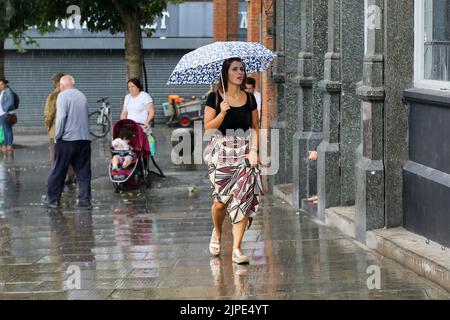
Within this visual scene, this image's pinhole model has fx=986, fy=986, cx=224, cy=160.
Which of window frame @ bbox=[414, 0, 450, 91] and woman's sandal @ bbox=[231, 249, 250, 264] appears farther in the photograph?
window frame @ bbox=[414, 0, 450, 91]

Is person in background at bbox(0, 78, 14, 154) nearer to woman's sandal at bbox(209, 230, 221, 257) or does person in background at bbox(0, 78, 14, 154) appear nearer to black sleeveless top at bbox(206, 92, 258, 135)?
woman's sandal at bbox(209, 230, 221, 257)

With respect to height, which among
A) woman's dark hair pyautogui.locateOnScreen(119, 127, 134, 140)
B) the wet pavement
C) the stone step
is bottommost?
the wet pavement

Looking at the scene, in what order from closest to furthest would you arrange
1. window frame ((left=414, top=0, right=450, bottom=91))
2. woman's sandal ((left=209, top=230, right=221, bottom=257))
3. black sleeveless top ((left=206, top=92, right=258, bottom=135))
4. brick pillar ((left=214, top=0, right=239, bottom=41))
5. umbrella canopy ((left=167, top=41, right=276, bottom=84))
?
black sleeveless top ((left=206, top=92, right=258, bottom=135))
umbrella canopy ((left=167, top=41, right=276, bottom=84))
window frame ((left=414, top=0, right=450, bottom=91))
woman's sandal ((left=209, top=230, right=221, bottom=257))
brick pillar ((left=214, top=0, right=239, bottom=41))

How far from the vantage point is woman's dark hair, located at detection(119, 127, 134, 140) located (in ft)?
53.2

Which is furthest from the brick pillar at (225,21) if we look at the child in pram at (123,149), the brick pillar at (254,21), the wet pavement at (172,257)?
the wet pavement at (172,257)

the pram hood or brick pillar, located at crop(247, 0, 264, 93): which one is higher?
brick pillar, located at crop(247, 0, 264, 93)

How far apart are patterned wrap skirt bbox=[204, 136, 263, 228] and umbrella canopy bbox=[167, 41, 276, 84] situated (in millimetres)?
771

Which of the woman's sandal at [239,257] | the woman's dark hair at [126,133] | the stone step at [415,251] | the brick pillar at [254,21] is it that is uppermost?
the brick pillar at [254,21]

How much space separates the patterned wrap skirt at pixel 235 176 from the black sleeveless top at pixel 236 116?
0.11m

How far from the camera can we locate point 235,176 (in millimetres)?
9328

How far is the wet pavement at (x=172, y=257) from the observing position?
8156 millimetres

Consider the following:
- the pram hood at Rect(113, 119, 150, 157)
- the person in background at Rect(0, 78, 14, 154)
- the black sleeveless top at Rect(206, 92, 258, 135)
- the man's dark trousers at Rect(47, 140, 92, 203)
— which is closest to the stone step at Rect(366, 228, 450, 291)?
the black sleeveless top at Rect(206, 92, 258, 135)

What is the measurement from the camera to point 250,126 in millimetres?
9445

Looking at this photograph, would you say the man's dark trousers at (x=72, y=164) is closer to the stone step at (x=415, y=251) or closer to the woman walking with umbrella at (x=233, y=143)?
the woman walking with umbrella at (x=233, y=143)
